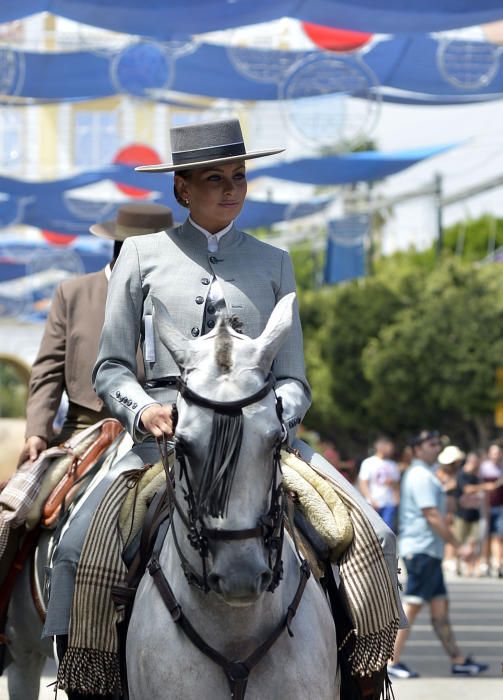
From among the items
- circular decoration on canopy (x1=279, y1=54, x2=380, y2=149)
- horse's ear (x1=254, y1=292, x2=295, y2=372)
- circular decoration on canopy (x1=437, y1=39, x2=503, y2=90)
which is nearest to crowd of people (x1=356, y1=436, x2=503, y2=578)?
circular decoration on canopy (x1=279, y1=54, x2=380, y2=149)

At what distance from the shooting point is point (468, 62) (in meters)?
15.4

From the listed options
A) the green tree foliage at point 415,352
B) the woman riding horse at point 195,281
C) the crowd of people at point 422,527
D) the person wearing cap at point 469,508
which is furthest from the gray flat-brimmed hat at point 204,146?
the green tree foliage at point 415,352

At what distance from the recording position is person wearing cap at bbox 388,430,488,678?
14.2 metres

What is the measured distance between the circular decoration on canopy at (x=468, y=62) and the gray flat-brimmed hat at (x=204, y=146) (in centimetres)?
978

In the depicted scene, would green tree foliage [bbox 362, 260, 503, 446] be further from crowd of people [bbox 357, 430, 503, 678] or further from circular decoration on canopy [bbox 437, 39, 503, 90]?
circular decoration on canopy [bbox 437, 39, 503, 90]

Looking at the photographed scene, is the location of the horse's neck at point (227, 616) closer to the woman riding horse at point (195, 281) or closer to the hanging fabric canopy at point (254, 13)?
the woman riding horse at point (195, 281)

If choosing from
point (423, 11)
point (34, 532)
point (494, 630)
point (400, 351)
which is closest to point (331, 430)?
point (400, 351)

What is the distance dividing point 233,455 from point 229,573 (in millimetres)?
341

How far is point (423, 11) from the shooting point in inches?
551

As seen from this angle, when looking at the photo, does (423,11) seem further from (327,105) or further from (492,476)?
(492,476)

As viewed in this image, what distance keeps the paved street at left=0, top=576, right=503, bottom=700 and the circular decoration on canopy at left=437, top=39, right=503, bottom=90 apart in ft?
18.6

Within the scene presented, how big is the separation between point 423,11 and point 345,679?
30.6 ft

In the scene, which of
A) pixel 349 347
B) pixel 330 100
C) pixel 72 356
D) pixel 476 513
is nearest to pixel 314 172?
pixel 330 100

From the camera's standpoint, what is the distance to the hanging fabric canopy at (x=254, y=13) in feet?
45.5
